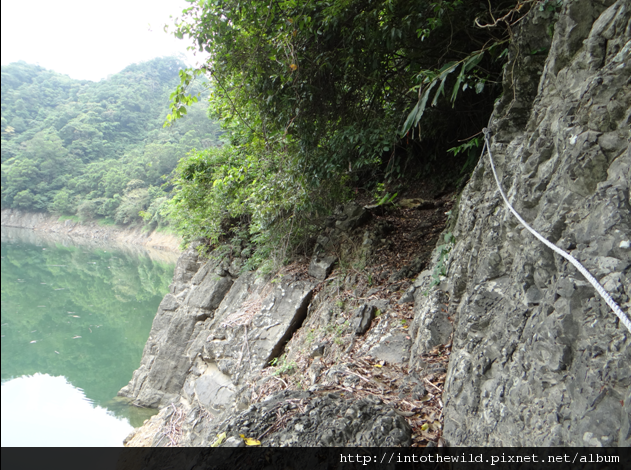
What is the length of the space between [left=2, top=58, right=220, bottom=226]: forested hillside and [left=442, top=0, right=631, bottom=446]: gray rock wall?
1320 inches

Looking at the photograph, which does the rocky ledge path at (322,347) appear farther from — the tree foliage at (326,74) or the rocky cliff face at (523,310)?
the tree foliage at (326,74)

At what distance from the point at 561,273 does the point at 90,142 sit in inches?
2379

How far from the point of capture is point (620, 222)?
1207mm

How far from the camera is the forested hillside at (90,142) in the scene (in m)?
41.8

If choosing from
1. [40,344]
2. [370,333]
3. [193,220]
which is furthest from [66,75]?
[370,333]

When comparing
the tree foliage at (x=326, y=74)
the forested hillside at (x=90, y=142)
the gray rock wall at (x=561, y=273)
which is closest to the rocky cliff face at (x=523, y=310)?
the gray rock wall at (x=561, y=273)

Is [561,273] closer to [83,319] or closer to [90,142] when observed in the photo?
[83,319]

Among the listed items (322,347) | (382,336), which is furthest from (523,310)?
(322,347)

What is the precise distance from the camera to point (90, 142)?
166 ft

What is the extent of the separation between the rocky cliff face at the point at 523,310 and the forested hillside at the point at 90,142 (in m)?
32.7

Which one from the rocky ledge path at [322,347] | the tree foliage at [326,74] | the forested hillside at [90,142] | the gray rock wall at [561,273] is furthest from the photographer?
the forested hillside at [90,142]

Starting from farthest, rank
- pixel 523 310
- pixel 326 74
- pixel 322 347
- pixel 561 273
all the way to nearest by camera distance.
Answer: pixel 326 74 → pixel 322 347 → pixel 523 310 → pixel 561 273

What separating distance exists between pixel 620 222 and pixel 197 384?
608 centimetres

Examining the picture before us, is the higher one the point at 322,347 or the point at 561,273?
the point at 561,273
